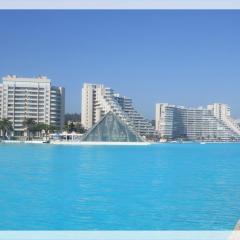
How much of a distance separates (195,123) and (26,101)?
96.5ft

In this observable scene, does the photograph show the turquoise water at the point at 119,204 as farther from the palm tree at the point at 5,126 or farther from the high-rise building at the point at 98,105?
the high-rise building at the point at 98,105

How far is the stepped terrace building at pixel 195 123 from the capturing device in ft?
221

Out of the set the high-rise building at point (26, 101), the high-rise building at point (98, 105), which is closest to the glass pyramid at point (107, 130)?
the high-rise building at point (26, 101)

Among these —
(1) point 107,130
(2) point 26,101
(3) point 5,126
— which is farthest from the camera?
(2) point 26,101

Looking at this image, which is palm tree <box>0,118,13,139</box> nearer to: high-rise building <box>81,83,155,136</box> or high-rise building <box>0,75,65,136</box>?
high-rise building <box>0,75,65,136</box>

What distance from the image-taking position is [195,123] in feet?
234

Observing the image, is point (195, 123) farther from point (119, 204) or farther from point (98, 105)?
point (119, 204)

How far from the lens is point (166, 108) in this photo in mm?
68562

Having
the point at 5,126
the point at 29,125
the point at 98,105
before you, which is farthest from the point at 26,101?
the point at 98,105

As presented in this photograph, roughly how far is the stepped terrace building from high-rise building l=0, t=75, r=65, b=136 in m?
19.5

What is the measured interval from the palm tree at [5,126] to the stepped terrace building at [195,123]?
24025 millimetres

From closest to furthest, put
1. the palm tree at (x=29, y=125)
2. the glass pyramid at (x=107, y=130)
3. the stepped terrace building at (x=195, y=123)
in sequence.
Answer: the glass pyramid at (x=107, y=130) < the palm tree at (x=29, y=125) < the stepped terrace building at (x=195, y=123)

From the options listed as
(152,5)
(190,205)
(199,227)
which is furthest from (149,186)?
(152,5)

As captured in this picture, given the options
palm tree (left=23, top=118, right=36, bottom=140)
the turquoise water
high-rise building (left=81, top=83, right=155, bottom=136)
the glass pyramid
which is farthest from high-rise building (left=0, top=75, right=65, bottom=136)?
the turquoise water
